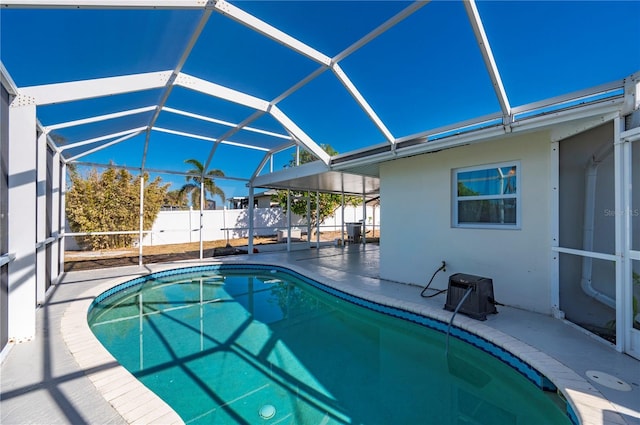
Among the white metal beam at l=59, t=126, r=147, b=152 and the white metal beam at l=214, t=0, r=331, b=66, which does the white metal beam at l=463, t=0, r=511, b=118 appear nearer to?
the white metal beam at l=214, t=0, r=331, b=66

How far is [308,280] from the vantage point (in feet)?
25.1

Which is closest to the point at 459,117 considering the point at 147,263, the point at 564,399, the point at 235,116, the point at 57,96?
the point at 564,399

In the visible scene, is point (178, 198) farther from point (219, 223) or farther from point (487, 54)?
point (487, 54)

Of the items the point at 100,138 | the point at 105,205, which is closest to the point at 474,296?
the point at 100,138

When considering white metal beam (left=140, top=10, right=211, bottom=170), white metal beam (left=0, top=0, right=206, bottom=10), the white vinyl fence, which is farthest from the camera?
the white vinyl fence

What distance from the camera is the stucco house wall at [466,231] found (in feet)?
15.1

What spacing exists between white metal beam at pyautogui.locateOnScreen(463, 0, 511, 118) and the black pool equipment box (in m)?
2.58

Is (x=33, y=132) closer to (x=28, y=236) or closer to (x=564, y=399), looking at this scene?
(x=28, y=236)

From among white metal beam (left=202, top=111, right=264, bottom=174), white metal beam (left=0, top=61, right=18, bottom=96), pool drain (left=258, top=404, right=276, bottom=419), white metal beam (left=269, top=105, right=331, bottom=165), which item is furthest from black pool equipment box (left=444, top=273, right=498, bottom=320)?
white metal beam (left=0, top=61, right=18, bottom=96)

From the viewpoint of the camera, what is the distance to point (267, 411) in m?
2.83

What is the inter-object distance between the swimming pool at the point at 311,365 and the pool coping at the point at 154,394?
0.50ft

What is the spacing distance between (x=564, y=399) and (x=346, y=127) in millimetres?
5949

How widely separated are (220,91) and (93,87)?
185 cm

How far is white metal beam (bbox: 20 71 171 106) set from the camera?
12.1 feet
